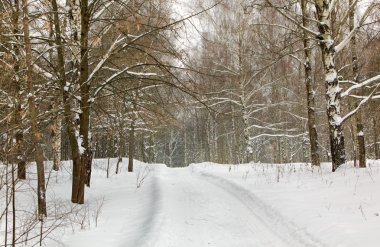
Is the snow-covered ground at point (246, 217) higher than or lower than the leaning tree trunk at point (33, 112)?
lower

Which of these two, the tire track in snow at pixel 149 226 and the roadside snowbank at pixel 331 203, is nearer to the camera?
the roadside snowbank at pixel 331 203

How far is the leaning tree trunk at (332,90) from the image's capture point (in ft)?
33.0

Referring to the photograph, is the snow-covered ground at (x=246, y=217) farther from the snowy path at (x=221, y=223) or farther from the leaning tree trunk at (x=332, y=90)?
the leaning tree trunk at (x=332, y=90)

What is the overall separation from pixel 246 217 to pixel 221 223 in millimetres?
748

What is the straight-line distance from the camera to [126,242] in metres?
6.00

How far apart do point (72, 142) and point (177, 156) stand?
5620 centimetres

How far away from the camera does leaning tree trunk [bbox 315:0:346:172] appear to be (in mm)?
10047

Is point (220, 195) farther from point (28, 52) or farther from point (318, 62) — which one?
point (318, 62)

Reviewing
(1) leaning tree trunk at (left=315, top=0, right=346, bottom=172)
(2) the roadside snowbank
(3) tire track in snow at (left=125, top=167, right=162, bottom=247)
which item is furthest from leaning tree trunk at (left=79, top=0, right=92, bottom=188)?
(1) leaning tree trunk at (left=315, top=0, right=346, bottom=172)

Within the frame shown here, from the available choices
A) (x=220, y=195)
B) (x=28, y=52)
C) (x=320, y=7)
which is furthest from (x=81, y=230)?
(x=320, y=7)

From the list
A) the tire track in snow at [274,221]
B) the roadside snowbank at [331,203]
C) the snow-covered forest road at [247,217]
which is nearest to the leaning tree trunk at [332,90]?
the roadside snowbank at [331,203]

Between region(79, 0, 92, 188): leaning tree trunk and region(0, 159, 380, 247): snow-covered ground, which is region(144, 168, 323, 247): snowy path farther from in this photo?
region(79, 0, 92, 188): leaning tree trunk

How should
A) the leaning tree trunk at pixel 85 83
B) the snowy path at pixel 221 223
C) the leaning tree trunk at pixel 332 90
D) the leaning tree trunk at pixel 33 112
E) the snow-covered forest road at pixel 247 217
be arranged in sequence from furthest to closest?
1. the leaning tree trunk at pixel 332 90
2. the leaning tree trunk at pixel 85 83
3. the snowy path at pixel 221 223
4. the snow-covered forest road at pixel 247 217
5. the leaning tree trunk at pixel 33 112

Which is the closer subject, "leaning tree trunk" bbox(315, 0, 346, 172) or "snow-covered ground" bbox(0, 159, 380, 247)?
"snow-covered ground" bbox(0, 159, 380, 247)
